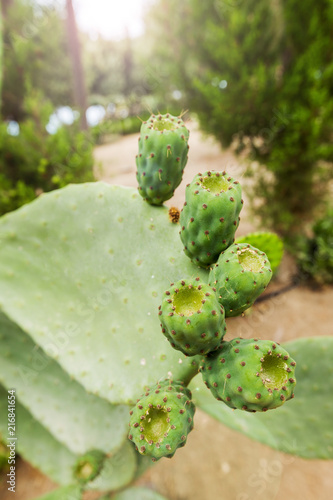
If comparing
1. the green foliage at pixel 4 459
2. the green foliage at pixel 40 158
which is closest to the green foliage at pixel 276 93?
the green foliage at pixel 40 158

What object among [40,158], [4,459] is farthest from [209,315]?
[40,158]

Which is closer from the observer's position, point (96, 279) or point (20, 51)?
point (96, 279)

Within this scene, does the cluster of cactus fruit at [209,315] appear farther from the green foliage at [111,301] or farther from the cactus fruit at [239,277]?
the green foliage at [111,301]

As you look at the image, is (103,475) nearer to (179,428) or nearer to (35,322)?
(35,322)

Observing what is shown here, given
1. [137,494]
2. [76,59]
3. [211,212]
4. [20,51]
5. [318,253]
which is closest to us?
[211,212]

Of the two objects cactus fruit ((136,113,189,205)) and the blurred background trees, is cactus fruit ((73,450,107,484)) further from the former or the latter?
the blurred background trees

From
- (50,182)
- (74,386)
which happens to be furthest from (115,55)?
(74,386)

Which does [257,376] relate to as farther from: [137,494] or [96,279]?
[137,494]
